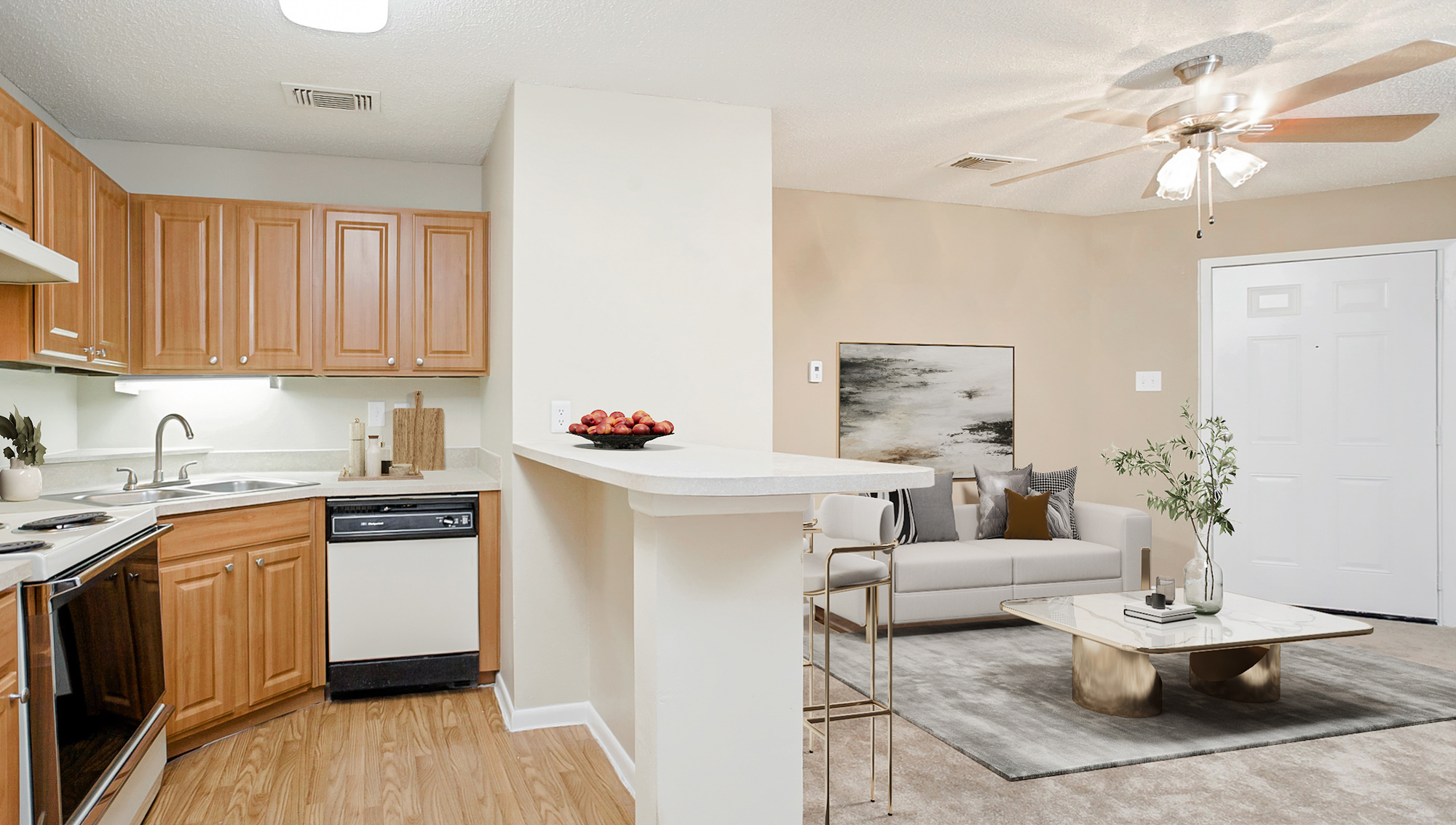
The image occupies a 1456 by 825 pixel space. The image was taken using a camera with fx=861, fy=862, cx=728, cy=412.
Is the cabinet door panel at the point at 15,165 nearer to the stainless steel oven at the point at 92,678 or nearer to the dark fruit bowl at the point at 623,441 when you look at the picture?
the stainless steel oven at the point at 92,678

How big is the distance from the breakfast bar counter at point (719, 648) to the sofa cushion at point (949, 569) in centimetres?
251

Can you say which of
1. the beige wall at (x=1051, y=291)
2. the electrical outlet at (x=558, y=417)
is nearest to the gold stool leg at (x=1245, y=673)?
the beige wall at (x=1051, y=291)

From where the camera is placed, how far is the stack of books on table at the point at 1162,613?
3271 mm

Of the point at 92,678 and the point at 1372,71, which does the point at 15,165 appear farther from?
the point at 1372,71

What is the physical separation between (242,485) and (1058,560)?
3.99m

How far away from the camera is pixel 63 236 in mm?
2891

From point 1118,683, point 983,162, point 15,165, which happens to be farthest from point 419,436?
point 1118,683

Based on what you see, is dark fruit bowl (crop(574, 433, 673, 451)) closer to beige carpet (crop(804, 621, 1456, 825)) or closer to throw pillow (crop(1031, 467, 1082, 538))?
beige carpet (crop(804, 621, 1456, 825))

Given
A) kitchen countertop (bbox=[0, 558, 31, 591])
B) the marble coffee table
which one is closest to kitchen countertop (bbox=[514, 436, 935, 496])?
kitchen countertop (bbox=[0, 558, 31, 591])

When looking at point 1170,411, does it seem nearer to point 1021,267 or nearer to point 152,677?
point 1021,267

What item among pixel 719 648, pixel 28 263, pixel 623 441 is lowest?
pixel 719 648

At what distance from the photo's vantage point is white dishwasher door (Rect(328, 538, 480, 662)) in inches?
137

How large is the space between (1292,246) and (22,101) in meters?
6.37

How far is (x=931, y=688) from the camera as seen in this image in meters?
3.57
